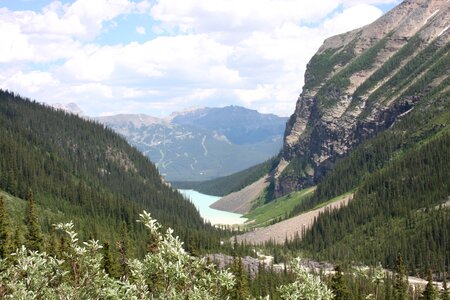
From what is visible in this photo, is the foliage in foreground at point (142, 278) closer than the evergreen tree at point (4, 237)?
Yes

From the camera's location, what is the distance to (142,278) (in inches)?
1036

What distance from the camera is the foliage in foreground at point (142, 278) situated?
86.3ft

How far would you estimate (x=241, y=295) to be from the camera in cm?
9475

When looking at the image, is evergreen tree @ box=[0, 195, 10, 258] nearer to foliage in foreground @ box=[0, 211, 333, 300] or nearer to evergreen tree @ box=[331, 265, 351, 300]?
evergreen tree @ box=[331, 265, 351, 300]

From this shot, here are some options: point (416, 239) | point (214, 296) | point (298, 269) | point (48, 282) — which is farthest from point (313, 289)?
point (416, 239)

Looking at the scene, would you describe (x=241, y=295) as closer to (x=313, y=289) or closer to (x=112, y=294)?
(x=313, y=289)

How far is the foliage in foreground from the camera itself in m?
26.3

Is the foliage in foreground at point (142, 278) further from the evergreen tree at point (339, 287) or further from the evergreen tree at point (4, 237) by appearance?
the evergreen tree at point (339, 287)

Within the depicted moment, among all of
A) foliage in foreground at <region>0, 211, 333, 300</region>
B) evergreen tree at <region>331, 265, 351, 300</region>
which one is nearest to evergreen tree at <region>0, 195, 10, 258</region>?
evergreen tree at <region>331, 265, 351, 300</region>

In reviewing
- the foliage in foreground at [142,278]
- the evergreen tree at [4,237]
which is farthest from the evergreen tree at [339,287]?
the foliage in foreground at [142,278]

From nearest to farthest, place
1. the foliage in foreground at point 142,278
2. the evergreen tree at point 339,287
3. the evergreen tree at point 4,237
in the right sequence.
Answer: the foliage in foreground at point 142,278
the evergreen tree at point 4,237
the evergreen tree at point 339,287

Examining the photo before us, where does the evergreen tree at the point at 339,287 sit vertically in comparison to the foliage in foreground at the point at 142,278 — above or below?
below

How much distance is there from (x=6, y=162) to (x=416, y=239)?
152219 millimetres

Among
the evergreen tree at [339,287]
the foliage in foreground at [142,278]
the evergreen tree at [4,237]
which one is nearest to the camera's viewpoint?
the foliage in foreground at [142,278]
